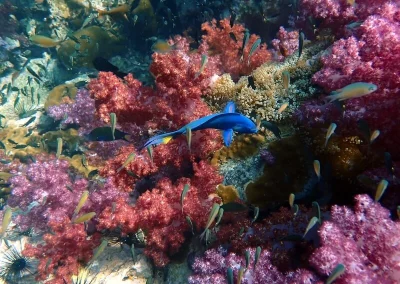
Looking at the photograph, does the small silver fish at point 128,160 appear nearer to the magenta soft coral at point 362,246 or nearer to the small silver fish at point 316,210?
the small silver fish at point 316,210

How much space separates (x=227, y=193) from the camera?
167 inches

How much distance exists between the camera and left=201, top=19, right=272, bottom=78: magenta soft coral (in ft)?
17.8

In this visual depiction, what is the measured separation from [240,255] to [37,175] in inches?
169

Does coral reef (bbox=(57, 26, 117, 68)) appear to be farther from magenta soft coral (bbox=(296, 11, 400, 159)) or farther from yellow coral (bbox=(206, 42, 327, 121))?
magenta soft coral (bbox=(296, 11, 400, 159))

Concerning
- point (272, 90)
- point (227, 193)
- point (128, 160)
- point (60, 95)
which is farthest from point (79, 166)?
point (272, 90)

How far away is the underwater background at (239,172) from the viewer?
124 inches

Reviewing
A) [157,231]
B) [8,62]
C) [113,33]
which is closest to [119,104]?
[157,231]

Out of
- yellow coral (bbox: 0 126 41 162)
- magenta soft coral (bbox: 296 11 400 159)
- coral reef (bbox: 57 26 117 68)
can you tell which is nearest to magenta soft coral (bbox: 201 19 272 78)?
magenta soft coral (bbox: 296 11 400 159)

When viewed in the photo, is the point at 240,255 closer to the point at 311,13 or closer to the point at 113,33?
the point at 311,13

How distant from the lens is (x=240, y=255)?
3500mm

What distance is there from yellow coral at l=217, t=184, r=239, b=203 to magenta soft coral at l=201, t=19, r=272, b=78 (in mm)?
2286

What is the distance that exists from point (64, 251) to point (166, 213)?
6.64 feet

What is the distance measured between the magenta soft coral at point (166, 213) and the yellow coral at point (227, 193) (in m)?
0.12

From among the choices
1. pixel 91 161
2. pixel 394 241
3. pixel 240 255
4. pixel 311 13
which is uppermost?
pixel 311 13
